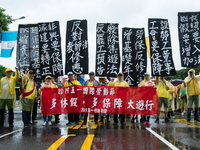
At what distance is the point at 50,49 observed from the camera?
1093 centimetres

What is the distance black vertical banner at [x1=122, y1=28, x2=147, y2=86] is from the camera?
11172 millimetres

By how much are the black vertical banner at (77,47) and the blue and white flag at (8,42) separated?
244 inches

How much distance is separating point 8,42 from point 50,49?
20.0ft

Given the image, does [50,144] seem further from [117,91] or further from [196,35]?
[196,35]

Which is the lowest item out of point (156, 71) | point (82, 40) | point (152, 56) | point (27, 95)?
point (27, 95)

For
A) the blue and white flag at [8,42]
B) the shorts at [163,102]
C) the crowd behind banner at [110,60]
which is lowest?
the shorts at [163,102]

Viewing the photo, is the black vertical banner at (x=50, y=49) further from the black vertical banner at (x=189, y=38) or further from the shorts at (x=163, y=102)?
the black vertical banner at (x=189, y=38)

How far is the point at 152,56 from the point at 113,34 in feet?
7.26

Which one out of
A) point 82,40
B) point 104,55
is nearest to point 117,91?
point 104,55

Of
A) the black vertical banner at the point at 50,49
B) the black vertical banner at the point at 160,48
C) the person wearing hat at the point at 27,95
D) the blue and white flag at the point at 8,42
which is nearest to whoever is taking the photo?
the person wearing hat at the point at 27,95

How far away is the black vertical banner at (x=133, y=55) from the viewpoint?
11172 mm

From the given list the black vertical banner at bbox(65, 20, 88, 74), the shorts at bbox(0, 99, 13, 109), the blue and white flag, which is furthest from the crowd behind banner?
the blue and white flag

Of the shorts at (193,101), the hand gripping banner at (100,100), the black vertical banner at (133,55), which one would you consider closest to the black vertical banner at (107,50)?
the black vertical banner at (133,55)

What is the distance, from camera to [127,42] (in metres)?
11.4
